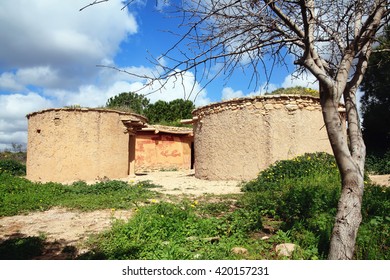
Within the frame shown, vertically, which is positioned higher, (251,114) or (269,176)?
(251,114)

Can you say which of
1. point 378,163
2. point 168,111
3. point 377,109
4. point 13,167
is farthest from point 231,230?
point 168,111

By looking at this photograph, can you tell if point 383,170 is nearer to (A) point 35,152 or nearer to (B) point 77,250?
(B) point 77,250

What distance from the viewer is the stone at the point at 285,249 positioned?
3182 millimetres

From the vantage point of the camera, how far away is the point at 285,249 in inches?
128

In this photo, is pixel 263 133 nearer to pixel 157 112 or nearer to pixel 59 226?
pixel 59 226

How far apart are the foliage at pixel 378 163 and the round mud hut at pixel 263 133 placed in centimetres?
484

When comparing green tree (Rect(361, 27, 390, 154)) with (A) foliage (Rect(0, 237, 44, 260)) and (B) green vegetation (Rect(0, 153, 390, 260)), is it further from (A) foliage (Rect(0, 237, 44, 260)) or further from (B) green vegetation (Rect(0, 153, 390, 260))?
(A) foliage (Rect(0, 237, 44, 260))

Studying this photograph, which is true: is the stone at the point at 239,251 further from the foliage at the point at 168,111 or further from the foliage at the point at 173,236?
the foliage at the point at 168,111

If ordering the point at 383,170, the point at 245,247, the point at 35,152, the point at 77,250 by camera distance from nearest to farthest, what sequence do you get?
the point at 245,247
the point at 77,250
the point at 35,152
the point at 383,170

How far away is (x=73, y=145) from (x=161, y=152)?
7.46 metres

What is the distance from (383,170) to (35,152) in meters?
14.8

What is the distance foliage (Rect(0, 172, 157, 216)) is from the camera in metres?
6.02
